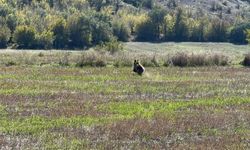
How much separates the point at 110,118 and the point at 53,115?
201cm

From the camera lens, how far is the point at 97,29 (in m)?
129

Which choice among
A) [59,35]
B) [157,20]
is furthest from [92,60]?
[157,20]

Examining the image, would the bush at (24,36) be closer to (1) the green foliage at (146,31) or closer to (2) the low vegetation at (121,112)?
(1) the green foliage at (146,31)

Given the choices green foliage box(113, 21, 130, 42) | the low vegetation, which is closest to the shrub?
the low vegetation

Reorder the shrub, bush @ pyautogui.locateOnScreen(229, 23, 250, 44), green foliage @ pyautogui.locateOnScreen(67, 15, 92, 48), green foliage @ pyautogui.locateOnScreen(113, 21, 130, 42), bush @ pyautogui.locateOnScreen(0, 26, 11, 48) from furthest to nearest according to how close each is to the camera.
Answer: green foliage @ pyautogui.locateOnScreen(113, 21, 130, 42), bush @ pyautogui.locateOnScreen(229, 23, 250, 44), green foliage @ pyautogui.locateOnScreen(67, 15, 92, 48), bush @ pyautogui.locateOnScreen(0, 26, 11, 48), the shrub

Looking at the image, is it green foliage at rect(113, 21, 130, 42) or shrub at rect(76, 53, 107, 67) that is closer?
shrub at rect(76, 53, 107, 67)

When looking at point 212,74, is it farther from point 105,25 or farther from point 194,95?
point 105,25

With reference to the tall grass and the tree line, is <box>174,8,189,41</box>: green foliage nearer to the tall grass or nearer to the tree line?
the tree line

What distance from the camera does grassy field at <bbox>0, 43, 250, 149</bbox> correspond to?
15688 mm

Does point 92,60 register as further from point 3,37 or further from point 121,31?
point 121,31

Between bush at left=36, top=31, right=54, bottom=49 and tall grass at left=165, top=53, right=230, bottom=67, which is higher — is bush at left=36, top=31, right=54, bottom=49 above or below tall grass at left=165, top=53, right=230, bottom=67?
below

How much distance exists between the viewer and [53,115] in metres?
19.6

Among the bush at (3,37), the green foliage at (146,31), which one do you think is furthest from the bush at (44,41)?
the green foliage at (146,31)

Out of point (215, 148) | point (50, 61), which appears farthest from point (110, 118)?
point (50, 61)
